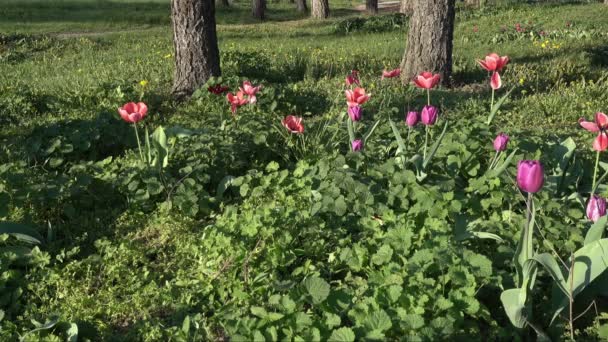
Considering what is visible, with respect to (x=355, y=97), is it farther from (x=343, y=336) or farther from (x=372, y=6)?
(x=372, y=6)

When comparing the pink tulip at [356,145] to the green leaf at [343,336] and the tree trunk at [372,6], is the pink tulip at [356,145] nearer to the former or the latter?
the green leaf at [343,336]

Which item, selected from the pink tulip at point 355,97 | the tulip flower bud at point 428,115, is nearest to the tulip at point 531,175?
the tulip flower bud at point 428,115

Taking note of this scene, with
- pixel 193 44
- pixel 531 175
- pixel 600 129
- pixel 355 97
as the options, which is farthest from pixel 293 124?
pixel 193 44

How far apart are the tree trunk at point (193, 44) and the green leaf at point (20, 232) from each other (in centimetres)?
352

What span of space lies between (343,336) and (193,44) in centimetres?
517

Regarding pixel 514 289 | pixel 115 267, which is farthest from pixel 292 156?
pixel 514 289

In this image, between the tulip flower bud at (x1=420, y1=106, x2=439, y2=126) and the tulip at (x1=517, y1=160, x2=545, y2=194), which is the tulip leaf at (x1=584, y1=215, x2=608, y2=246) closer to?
the tulip at (x1=517, y1=160, x2=545, y2=194)

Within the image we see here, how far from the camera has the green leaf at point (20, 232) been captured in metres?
3.41

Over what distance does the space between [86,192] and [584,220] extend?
10.3 ft

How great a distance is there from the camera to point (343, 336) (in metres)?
2.26

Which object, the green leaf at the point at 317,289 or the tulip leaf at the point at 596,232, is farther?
the tulip leaf at the point at 596,232

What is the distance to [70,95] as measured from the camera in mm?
6785

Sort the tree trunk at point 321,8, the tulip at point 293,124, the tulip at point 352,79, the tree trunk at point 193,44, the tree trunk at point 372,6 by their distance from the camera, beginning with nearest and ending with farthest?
the tulip at point 293,124
the tulip at point 352,79
the tree trunk at point 193,44
the tree trunk at point 321,8
the tree trunk at point 372,6

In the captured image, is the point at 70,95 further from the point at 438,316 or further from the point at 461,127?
the point at 438,316
